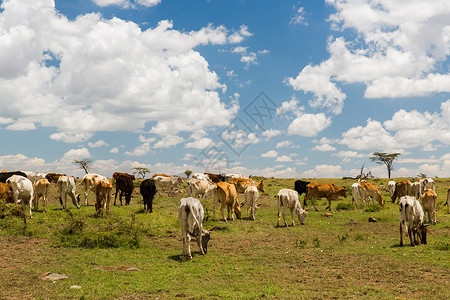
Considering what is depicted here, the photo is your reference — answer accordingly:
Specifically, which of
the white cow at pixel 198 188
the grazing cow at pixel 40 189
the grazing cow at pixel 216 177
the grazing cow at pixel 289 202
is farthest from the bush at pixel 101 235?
the grazing cow at pixel 216 177

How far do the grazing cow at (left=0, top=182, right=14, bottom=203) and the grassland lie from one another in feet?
5.38

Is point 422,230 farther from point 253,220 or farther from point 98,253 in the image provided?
point 98,253

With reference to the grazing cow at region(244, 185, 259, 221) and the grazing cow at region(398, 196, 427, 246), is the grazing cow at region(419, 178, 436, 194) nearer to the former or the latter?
the grazing cow at region(244, 185, 259, 221)

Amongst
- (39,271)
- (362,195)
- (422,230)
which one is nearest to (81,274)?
(39,271)

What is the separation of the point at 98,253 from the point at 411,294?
10099 millimetres

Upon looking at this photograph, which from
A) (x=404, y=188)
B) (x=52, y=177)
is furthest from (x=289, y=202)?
(x=52, y=177)

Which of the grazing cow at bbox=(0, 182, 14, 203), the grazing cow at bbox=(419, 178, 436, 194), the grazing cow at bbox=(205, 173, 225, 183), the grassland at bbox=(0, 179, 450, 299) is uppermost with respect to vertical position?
the grazing cow at bbox=(205, 173, 225, 183)

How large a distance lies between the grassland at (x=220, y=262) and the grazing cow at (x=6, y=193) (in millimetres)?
1639

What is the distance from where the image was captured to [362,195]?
1217 inches

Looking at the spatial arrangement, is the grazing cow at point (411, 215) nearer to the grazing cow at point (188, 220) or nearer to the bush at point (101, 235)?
the grazing cow at point (188, 220)

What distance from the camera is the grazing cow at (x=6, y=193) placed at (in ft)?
61.2

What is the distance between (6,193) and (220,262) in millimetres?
13145

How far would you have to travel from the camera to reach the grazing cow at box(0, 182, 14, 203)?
18.6 meters

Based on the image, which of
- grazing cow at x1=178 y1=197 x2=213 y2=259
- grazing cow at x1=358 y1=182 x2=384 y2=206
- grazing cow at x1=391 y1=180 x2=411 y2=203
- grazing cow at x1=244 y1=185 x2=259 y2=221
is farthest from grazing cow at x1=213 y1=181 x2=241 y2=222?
grazing cow at x1=391 y1=180 x2=411 y2=203
